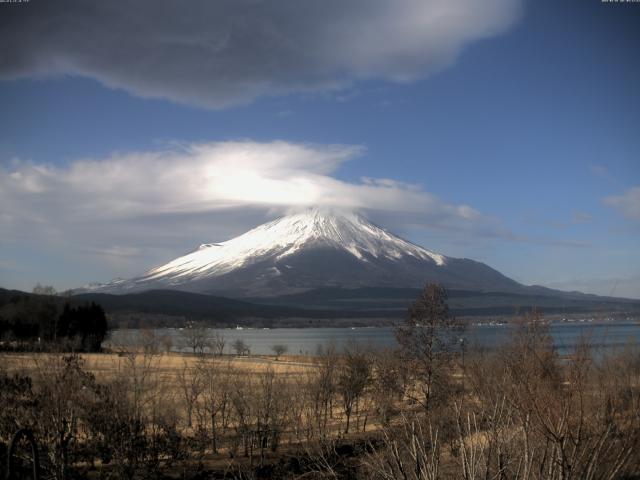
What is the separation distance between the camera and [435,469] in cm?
668

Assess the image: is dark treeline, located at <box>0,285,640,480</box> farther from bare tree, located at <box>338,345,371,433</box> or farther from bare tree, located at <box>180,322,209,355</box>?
bare tree, located at <box>180,322,209,355</box>

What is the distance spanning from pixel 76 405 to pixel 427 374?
1476 cm

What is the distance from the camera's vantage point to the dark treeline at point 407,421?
719cm

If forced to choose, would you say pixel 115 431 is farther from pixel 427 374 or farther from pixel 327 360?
pixel 327 360

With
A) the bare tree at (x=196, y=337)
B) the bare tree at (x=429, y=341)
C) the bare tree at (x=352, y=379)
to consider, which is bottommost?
the bare tree at (x=196, y=337)

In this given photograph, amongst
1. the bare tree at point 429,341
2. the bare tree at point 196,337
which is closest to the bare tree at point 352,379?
the bare tree at point 429,341

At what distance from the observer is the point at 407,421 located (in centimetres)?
818

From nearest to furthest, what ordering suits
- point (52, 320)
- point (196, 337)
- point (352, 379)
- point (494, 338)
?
point (352, 379) < point (52, 320) < point (494, 338) < point (196, 337)

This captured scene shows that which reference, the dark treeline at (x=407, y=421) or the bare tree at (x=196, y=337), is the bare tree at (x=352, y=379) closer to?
the dark treeline at (x=407, y=421)

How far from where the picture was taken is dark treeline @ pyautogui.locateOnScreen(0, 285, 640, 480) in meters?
7.19

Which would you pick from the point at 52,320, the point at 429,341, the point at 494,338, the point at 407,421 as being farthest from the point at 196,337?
the point at 407,421

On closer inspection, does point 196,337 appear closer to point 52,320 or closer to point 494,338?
point 52,320

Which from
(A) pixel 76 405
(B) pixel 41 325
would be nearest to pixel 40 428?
(A) pixel 76 405

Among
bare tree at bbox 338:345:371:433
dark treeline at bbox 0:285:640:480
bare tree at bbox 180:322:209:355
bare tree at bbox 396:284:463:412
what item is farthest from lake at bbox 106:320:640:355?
bare tree at bbox 338:345:371:433
